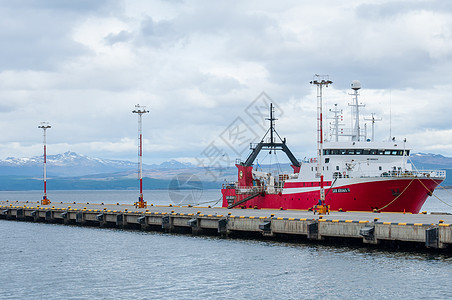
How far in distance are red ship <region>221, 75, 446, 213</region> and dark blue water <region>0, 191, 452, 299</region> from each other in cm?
1107

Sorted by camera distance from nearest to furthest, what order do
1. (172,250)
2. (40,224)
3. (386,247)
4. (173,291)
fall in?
(173,291) → (386,247) → (172,250) → (40,224)

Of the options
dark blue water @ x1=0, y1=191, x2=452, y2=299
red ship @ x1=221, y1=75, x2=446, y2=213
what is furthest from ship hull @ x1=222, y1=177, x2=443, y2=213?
dark blue water @ x1=0, y1=191, x2=452, y2=299

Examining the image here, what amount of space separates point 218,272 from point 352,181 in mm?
22444

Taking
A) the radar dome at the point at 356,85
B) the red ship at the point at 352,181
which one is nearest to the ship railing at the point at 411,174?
the red ship at the point at 352,181

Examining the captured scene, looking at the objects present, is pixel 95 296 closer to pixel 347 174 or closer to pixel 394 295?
pixel 394 295

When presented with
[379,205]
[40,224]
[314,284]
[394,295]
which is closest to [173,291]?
[314,284]

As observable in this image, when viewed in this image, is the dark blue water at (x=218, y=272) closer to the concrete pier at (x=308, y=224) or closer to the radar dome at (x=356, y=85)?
the concrete pier at (x=308, y=224)

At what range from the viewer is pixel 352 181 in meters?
55.0

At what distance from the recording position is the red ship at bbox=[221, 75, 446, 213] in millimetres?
53250

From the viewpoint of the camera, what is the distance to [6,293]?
32125 mm

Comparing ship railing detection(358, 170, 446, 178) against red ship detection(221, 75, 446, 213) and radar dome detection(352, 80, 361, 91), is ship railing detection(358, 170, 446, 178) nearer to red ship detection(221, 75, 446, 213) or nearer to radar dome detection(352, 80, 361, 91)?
red ship detection(221, 75, 446, 213)

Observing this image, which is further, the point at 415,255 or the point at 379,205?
the point at 379,205

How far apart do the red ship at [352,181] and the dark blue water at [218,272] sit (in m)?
11.1

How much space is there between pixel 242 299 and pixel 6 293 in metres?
12.6
